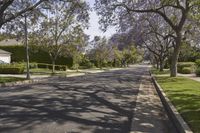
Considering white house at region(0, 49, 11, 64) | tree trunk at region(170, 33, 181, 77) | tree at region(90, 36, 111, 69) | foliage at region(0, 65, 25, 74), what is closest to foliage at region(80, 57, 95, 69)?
tree at region(90, 36, 111, 69)

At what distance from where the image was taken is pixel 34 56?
67625mm

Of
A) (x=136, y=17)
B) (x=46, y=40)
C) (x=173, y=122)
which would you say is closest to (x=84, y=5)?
(x=136, y=17)

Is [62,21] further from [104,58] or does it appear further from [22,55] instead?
[104,58]

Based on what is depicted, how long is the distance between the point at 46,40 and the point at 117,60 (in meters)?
72.3

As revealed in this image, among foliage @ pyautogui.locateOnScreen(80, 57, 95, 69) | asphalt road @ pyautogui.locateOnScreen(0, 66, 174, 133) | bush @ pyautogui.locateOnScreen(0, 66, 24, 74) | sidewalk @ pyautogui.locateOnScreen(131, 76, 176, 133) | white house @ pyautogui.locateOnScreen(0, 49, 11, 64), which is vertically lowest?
sidewalk @ pyautogui.locateOnScreen(131, 76, 176, 133)

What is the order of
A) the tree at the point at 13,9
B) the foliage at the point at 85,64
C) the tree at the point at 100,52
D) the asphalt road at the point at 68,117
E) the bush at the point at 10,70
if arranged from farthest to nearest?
the tree at the point at 100,52
the foliage at the point at 85,64
the bush at the point at 10,70
the tree at the point at 13,9
the asphalt road at the point at 68,117

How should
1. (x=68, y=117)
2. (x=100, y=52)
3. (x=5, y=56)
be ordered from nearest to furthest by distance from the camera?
(x=68, y=117)
(x=5, y=56)
(x=100, y=52)

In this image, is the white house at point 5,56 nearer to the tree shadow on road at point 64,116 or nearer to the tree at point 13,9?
the tree at point 13,9

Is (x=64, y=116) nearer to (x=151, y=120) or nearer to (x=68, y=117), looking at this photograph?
(x=68, y=117)

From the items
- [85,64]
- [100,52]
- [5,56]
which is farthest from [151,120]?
[100,52]

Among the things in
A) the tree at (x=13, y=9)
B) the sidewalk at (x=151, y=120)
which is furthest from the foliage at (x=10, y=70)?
the sidewalk at (x=151, y=120)

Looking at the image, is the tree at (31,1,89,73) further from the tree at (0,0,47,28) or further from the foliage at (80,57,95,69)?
the foliage at (80,57,95,69)

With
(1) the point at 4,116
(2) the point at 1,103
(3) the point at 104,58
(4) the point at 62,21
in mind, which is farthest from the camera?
(3) the point at 104,58

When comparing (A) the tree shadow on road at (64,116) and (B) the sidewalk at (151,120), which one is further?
(B) the sidewalk at (151,120)
